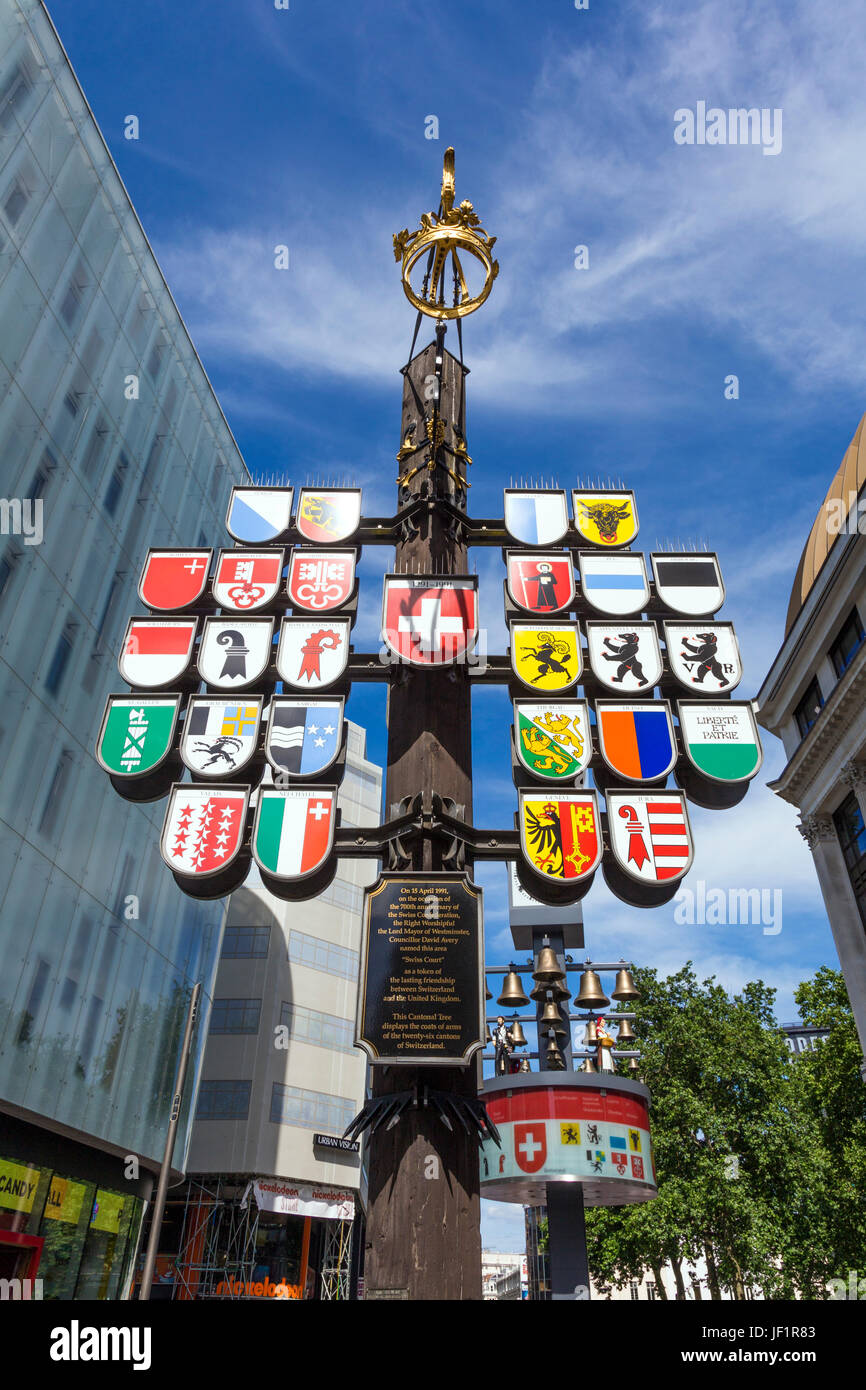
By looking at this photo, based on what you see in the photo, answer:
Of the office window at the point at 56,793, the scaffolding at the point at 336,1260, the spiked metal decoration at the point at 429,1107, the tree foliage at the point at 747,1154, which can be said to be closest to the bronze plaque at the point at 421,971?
the spiked metal decoration at the point at 429,1107

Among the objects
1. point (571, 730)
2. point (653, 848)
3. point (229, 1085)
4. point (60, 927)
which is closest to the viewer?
point (653, 848)

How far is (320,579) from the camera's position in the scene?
411 inches

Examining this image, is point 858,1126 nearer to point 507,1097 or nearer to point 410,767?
point 507,1097

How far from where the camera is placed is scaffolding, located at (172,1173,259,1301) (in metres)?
40.7

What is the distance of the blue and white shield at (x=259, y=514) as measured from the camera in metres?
11.0

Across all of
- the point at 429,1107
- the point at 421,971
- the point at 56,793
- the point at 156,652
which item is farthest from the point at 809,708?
the point at 429,1107

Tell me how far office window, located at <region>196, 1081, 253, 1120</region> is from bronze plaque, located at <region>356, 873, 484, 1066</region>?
3988 centimetres

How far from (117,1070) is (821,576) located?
32.2 meters

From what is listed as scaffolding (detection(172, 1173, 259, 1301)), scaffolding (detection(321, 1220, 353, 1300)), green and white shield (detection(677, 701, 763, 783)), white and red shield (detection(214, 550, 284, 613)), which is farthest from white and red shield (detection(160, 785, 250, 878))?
scaffolding (detection(321, 1220, 353, 1300))

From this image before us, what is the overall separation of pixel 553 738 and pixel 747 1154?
104 ft

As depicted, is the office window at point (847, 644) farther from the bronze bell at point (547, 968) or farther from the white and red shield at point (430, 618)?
the white and red shield at point (430, 618)

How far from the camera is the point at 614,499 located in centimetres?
1154

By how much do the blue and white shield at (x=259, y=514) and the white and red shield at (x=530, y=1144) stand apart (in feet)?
38.7

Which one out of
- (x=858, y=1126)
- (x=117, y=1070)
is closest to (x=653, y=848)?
(x=117, y=1070)
